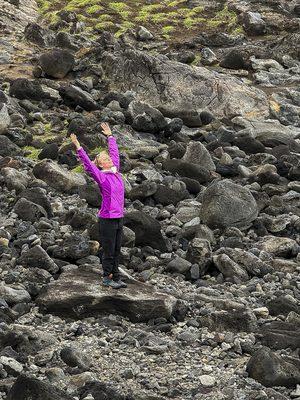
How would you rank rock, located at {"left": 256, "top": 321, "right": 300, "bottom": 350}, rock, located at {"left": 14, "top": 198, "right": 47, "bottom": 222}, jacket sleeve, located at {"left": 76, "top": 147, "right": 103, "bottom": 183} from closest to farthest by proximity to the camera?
1. rock, located at {"left": 256, "top": 321, "right": 300, "bottom": 350}
2. jacket sleeve, located at {"left": 76, "top": 147, "right": 103, "bottom": 183}
3. rock, located at {"left": 14, "top": 198, "right": 47, "bottom": 222}

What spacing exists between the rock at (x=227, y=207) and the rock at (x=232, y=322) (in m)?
6.65

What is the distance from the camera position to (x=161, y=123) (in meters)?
31.6

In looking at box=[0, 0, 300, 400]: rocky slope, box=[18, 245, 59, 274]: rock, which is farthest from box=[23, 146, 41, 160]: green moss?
box=[18, 245, 59, 274]: rock

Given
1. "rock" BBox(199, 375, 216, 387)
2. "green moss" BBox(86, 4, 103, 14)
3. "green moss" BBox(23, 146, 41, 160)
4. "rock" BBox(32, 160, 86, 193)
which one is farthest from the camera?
"green moss" BBox(86, 4, 103, 14)

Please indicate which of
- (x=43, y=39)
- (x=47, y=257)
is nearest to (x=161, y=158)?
(x=47, y=257)

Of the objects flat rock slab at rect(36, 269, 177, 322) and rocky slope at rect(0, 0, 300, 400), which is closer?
rocky slope at rect(0, 0, 300, 400)

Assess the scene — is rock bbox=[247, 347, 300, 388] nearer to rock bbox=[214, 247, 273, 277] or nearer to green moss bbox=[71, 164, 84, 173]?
rock bbox=[214, 247, 273, 277]

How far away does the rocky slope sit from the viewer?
1296 cm

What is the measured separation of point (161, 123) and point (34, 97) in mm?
6546

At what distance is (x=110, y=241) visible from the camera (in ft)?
50.8

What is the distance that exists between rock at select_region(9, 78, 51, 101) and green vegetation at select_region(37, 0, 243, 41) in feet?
63.4

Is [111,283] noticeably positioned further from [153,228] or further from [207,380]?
[153,228]

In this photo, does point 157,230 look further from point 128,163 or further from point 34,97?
point 34,97

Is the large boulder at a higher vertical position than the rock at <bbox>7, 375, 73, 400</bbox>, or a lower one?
lower
